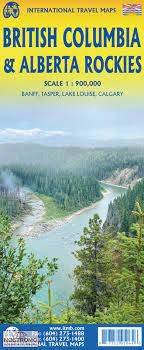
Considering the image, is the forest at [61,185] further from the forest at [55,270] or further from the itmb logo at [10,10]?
the itmb logo at [10,10]

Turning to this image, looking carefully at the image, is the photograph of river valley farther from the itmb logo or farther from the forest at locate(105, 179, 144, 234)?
the itmb logo

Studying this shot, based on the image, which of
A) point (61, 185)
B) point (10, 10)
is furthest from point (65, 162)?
point (10, 10)

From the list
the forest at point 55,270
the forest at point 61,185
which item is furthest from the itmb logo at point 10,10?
the forest at point 55,270

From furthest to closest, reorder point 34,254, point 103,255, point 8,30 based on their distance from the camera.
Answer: point 103,255 < point 34,254 < point 8,30

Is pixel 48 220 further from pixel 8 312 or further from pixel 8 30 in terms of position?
pixel 8 30

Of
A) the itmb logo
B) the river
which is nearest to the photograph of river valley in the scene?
the river


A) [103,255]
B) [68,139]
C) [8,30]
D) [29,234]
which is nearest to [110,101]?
[68,139]
